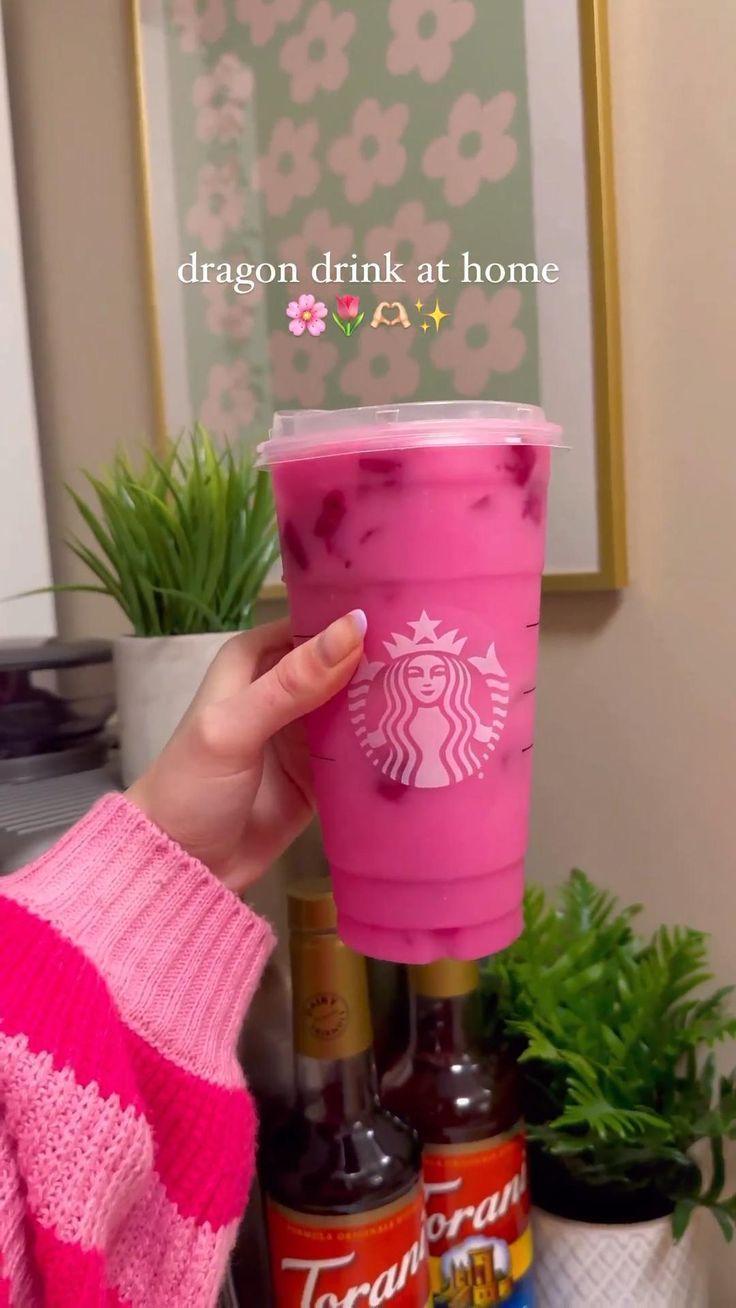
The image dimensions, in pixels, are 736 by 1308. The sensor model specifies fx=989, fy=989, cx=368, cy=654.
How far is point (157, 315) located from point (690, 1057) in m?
0.80

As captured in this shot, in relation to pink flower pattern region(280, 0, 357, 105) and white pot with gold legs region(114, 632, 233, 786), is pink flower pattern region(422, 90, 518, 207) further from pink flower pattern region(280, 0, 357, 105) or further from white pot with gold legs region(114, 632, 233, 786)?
white pot with gold legs region(114, 632, 233, 786)

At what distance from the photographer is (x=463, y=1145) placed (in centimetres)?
62

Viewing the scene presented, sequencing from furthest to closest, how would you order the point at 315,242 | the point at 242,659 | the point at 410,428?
the point at 315,242 → the point at 242,659 → the point at 410,428

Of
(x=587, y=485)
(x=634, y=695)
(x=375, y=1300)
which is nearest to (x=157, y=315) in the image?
(x=587, y=485)

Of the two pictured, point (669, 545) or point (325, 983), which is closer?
point (325, 983)

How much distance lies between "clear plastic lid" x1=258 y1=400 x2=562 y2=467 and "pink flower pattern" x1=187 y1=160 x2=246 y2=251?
541 millimetres

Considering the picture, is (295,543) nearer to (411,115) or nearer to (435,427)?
(435,427)

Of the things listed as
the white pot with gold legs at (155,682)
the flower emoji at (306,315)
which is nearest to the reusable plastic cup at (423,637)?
the white pot with gold legs at (155,682)

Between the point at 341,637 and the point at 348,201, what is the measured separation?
0.54 metres

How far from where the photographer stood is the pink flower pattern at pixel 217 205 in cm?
90

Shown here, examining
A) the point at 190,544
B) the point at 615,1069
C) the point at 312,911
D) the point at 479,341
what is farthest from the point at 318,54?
the point at 615,1069

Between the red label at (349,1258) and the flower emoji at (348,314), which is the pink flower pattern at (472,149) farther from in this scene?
the red label at (349,1258)

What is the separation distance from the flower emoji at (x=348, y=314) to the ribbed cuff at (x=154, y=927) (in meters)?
0.48

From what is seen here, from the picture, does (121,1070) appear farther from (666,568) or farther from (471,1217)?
(666,568)
